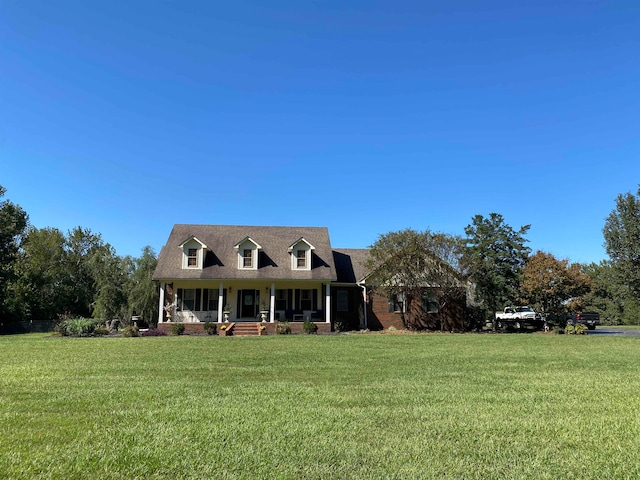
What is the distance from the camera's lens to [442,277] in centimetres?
2653

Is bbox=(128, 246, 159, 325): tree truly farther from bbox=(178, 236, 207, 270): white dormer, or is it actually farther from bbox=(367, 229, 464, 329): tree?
bbox=(367, 229, 464, 329): tree

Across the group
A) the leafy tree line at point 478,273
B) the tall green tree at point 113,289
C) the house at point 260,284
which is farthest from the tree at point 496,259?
the tall green tree at point 113,289

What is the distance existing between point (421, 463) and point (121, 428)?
3404 mm

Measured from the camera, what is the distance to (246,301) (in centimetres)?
2862

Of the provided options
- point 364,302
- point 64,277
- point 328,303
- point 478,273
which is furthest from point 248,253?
point 64,277

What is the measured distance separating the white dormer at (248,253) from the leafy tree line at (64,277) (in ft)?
28.0

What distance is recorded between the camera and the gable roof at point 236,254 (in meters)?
27.1

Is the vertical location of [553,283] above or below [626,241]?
below

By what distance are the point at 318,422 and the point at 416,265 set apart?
21.8 m

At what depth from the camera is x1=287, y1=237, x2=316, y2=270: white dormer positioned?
28.2 metres

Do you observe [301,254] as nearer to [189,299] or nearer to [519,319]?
[189,299]

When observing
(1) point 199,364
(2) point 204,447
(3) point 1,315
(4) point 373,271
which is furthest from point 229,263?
(2) point 204,447

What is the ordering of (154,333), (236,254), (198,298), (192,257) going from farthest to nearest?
(236,254)
(198,298)
(192,257)
(154,333)

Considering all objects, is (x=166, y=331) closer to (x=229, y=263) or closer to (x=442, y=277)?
(x=229, y=263)
